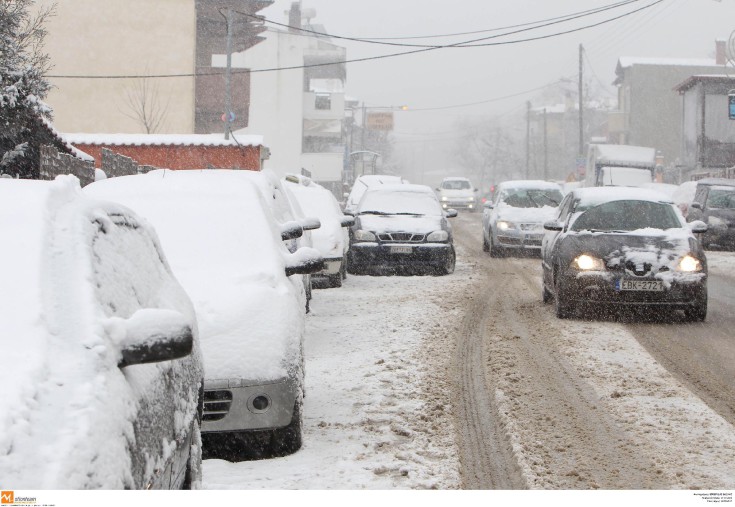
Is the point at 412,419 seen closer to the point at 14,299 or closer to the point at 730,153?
the point at 14,299

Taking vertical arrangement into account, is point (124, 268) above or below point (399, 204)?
below

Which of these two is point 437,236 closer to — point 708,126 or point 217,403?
point 217,403

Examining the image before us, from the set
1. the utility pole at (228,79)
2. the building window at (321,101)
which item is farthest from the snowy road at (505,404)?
the building window at (321,101)

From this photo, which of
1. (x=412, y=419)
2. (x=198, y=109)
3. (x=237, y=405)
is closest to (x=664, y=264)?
(x=412, y=419)

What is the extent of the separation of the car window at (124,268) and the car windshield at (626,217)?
8.03 metres

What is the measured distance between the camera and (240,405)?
17.8 feet

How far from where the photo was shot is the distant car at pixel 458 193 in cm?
4550

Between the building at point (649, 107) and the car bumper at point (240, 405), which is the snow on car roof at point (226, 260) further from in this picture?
the building at point (649, 107)

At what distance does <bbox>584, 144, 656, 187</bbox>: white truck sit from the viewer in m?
38.7

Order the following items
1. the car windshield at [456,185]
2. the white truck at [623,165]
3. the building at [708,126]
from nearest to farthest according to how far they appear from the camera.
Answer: the white truck at [623,165] → the building at [708,126] → the car windshield at [456,185]

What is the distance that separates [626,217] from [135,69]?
31.4 metres

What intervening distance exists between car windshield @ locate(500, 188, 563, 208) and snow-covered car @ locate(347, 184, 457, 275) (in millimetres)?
4910

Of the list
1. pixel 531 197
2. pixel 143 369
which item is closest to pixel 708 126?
pixel 531 197

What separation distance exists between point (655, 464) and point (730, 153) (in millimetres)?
38619
